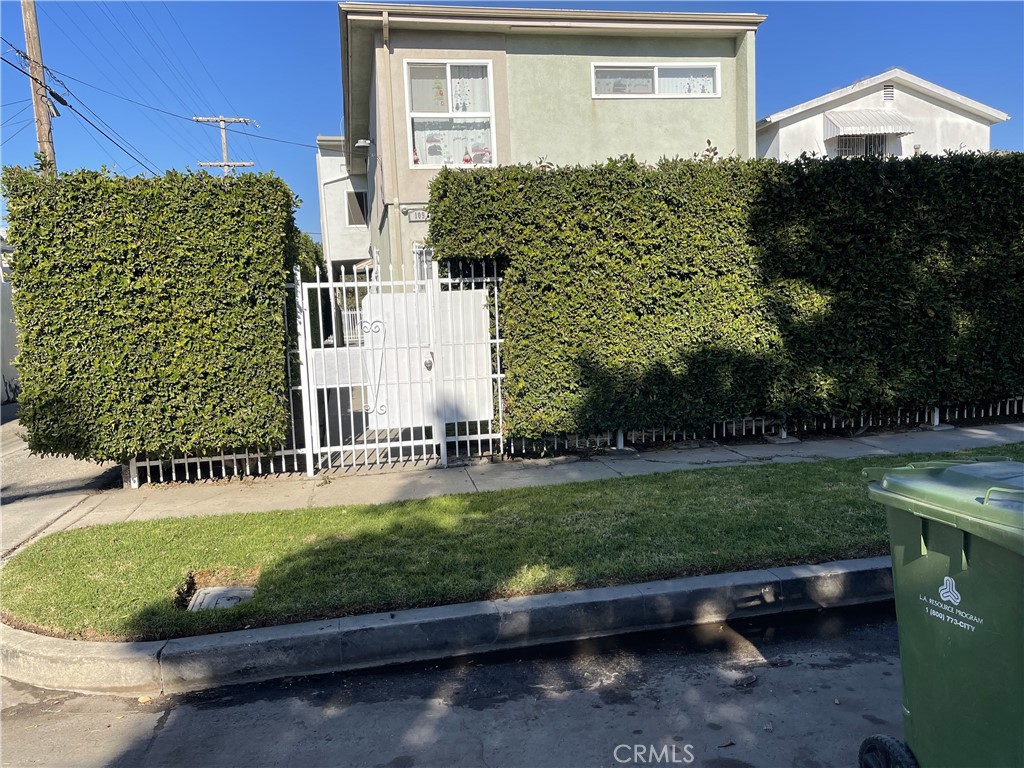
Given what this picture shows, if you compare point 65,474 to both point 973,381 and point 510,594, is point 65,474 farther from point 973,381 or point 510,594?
point 973,381

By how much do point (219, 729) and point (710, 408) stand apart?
635cm

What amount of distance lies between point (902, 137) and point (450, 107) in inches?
589

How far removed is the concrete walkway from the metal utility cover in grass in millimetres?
1784

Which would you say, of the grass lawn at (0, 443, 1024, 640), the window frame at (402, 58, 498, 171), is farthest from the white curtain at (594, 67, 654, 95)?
the grass lawn at (0, 443, 1024, 640)

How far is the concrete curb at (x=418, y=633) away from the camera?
3.87 meters

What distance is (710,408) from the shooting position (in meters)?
8.37

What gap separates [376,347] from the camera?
7.85 m

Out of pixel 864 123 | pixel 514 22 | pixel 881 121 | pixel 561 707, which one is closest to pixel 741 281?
pixel 561 707

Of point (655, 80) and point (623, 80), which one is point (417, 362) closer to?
point (623, 80)

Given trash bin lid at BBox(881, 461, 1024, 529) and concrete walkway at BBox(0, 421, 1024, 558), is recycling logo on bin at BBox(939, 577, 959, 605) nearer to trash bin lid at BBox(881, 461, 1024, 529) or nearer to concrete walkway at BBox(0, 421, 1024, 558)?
trash bin lid at BBox(881, 461, 1024, 529)

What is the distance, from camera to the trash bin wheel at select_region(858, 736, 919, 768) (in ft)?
8.50

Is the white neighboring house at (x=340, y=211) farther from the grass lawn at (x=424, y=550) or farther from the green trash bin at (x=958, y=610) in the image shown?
the green trash bin at (x=958, y=610)

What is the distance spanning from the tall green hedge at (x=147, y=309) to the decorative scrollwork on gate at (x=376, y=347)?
0.90m

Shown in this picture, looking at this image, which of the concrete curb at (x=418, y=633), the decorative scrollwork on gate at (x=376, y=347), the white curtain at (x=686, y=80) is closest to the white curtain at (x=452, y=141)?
the white curtain at (x=686, y=80)
